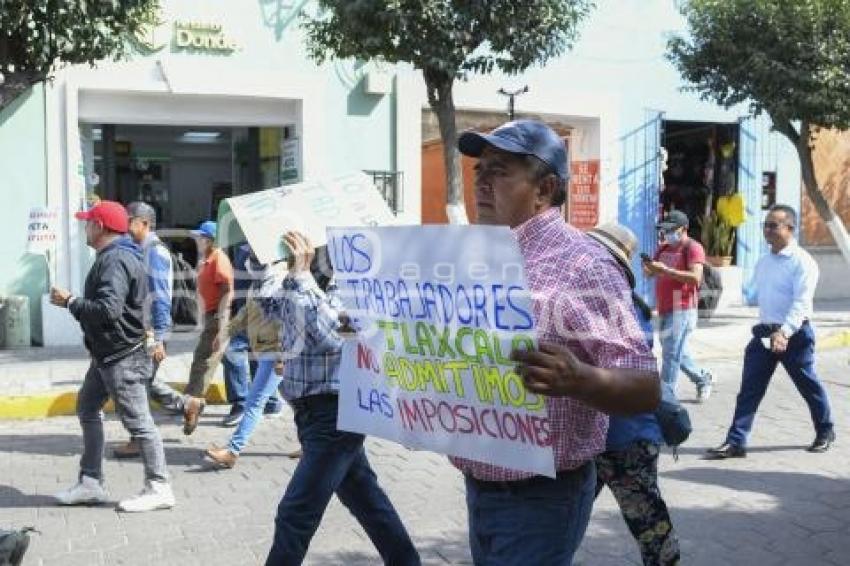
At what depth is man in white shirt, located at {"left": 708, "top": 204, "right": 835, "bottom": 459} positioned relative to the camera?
655cm

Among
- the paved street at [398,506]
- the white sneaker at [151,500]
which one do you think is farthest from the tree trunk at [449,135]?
the white sneaker at [151,500]

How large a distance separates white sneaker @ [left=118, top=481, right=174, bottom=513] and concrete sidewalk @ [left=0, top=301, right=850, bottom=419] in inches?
133

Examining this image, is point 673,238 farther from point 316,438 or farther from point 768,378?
point 316,438

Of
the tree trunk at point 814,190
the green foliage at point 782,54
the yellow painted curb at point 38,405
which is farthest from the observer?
the tree trunk at point 814,190

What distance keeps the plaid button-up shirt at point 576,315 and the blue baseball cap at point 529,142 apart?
0.16 metres

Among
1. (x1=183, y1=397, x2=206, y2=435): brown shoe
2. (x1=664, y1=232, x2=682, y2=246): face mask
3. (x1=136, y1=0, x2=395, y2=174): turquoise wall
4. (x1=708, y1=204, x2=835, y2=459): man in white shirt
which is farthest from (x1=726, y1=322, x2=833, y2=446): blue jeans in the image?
(x1=136, y1=0, x2=395, y2=174): turquoise wall

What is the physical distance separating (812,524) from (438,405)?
3.40m

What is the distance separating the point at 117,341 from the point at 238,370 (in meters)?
2.77

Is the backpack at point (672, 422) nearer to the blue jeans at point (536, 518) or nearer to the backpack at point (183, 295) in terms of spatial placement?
the blue jeans at point (536, 518)

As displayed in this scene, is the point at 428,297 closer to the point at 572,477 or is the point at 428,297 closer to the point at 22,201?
the point at 572,477

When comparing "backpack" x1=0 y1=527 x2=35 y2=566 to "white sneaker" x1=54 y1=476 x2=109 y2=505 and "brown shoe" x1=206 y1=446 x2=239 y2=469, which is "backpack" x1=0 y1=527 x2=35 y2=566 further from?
"brown shoe" x1=206 y1=446 x2=239 y2=469

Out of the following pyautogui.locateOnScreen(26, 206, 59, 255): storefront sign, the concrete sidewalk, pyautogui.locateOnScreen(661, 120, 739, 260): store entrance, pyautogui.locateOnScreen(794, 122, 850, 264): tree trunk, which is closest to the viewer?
the concrete sidewalk

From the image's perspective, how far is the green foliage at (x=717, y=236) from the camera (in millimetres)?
16094

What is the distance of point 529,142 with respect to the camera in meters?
2.53
